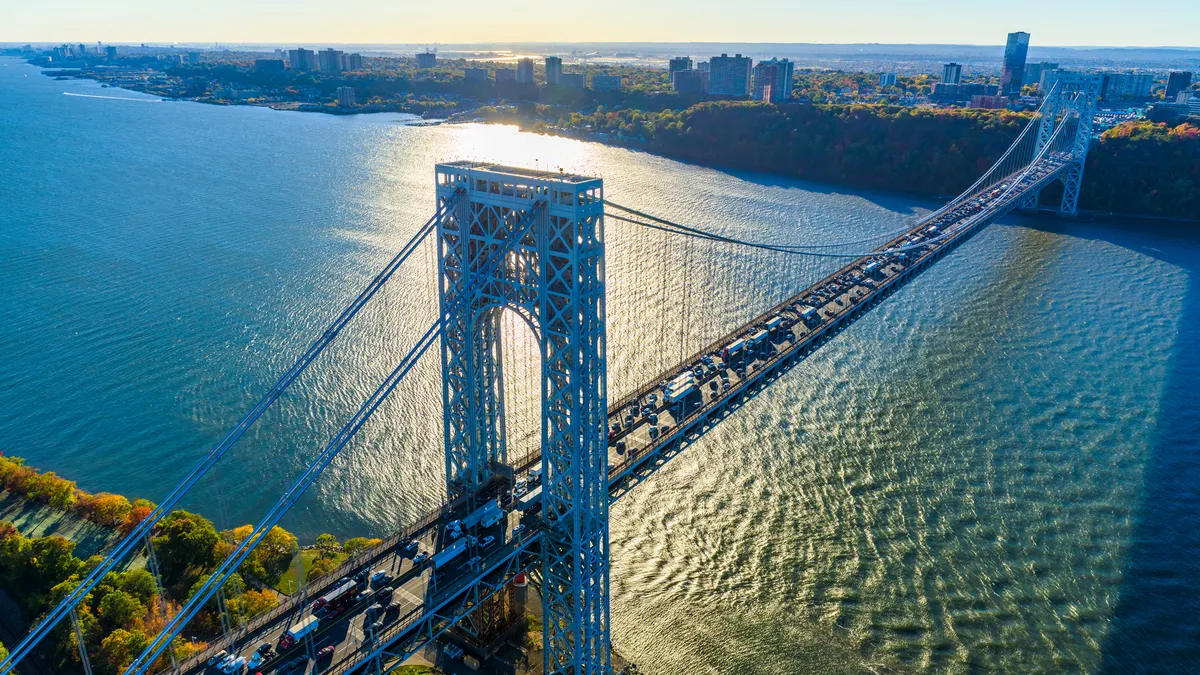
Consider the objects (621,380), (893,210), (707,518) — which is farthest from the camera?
(893,210)

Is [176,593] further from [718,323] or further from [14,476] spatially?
[718,323]

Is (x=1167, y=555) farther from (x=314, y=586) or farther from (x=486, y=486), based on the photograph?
(x=314, y=586)

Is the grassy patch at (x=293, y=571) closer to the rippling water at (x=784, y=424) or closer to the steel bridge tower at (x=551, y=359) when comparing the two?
the rippling water at (x=784, y=424)

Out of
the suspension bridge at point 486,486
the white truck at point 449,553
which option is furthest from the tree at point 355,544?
the white truck at point 449,553

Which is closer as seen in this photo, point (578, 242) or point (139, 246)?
point (578, 242)

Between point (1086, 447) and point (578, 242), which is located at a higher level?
point (578, 242)

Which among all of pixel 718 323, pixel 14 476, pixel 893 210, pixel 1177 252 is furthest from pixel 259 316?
pixel 1177 252
